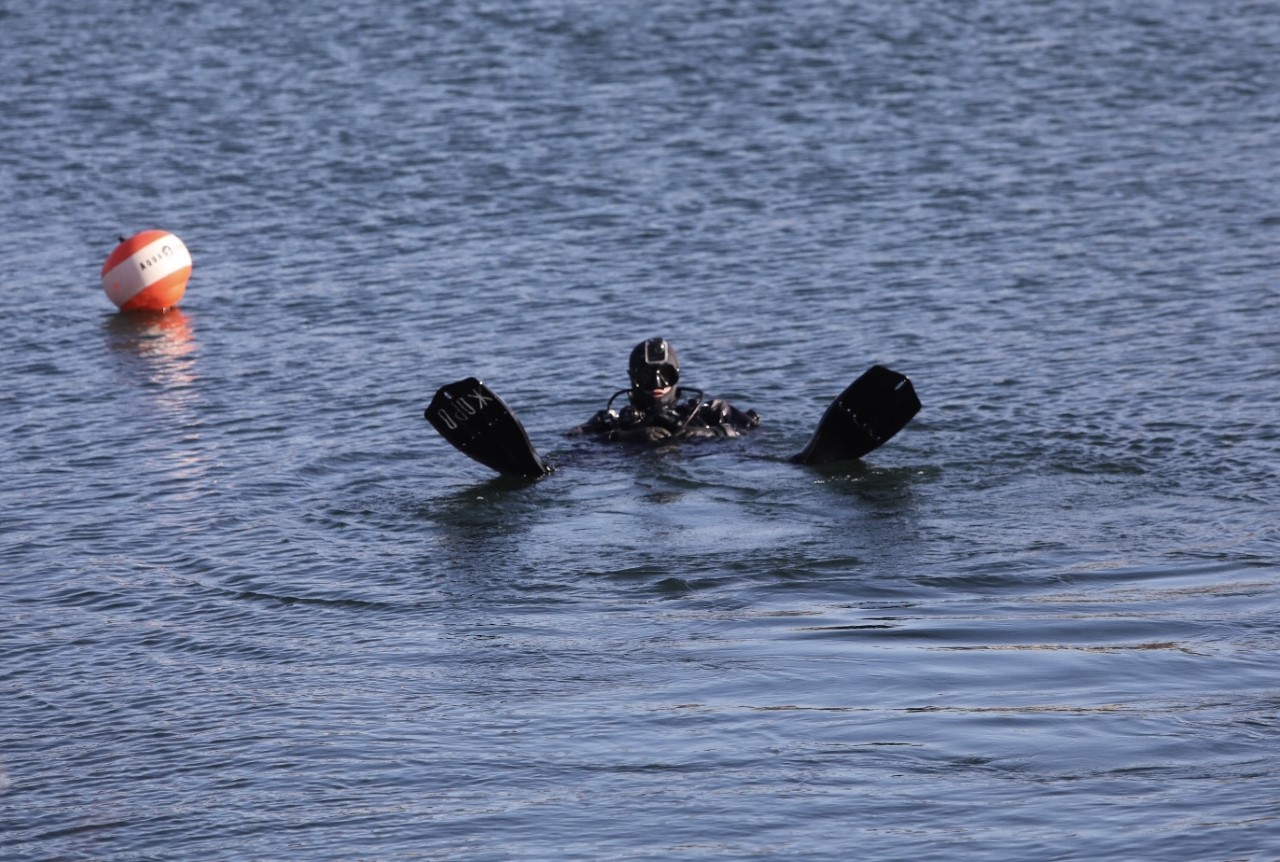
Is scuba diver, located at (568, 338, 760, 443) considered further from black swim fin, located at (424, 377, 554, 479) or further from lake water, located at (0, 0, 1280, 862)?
black swim fin, located at (424, 377, 554, 479)

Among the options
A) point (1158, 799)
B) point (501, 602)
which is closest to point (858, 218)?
point (501, 602)

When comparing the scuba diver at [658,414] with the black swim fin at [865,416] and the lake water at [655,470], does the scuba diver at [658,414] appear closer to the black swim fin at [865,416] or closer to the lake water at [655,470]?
the lake water at [655,470]

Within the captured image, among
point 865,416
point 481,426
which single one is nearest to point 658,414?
point 481,426

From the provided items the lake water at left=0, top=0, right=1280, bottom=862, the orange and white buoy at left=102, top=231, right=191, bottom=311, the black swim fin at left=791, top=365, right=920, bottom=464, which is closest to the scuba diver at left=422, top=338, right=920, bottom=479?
the black swim fin at left=791, top=365, right=920, bottom=464

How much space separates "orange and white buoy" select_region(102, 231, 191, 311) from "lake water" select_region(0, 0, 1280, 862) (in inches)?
13.5

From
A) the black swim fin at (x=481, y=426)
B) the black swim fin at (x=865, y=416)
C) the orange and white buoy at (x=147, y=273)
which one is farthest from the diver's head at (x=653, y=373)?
the orange and white buoy at (x=147, y=273)

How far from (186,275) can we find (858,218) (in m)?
9.01

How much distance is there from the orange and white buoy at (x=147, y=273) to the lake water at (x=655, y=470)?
0.34 metres

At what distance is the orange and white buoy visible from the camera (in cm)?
2330

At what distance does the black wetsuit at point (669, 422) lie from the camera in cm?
1694

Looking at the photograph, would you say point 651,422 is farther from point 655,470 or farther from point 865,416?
point 865,416

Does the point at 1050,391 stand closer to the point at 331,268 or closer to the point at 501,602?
the point at 501,602

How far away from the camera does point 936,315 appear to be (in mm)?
21359

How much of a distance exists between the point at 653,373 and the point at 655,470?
1046 mm
